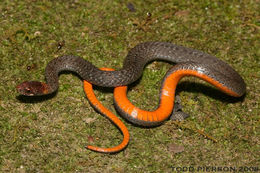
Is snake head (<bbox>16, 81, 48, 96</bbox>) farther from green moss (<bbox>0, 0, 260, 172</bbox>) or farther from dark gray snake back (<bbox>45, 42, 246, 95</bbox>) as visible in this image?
green moss (<bbox>0, 0, 260, 172</bbox>)

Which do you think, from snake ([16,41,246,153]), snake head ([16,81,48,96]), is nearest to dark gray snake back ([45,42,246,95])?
snake ([16,41,246,153])

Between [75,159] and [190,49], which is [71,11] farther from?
[75,159]

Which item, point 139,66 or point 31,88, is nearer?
point 31,88

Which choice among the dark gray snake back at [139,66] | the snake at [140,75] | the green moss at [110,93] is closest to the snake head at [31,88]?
the snake at [140,75]

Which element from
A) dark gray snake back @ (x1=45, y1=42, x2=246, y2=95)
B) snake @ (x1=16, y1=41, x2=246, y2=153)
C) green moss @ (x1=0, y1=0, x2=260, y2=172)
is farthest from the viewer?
dark gray snake back @ (x1=45, y1=42, x2=246, y2=95)

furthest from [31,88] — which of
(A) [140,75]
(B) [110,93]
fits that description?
(A) [140,75]

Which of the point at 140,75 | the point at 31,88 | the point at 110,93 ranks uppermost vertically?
the point at 31,88

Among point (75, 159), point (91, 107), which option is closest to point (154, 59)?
point (91, 107)

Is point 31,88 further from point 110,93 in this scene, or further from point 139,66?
point 139,66
